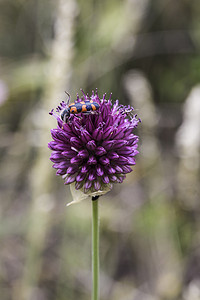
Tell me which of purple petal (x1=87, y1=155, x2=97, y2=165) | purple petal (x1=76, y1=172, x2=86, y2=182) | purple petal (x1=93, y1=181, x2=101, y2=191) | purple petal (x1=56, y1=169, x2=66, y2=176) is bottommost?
purple petal (x1=93, y1=181, x2=101, y2=191)

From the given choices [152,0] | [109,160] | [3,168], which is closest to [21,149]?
[3,168]

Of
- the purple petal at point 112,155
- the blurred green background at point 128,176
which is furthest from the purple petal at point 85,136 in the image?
the blurred green background at point 128,176

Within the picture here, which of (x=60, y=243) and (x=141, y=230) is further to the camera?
(x=60, y=243)

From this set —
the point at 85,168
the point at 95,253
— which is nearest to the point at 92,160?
the point at 85,168

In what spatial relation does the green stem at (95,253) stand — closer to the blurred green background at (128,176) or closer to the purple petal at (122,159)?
the purple petal at (122,159)

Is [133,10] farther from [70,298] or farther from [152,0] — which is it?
[70,298]

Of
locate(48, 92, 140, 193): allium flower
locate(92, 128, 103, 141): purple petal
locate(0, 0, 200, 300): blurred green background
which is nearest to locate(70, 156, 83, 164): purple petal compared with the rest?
locate(48, 92, 140, 193): allium flower

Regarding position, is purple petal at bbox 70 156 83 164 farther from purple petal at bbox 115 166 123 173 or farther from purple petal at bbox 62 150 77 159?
purple petal at bbox 115 166 123 173
